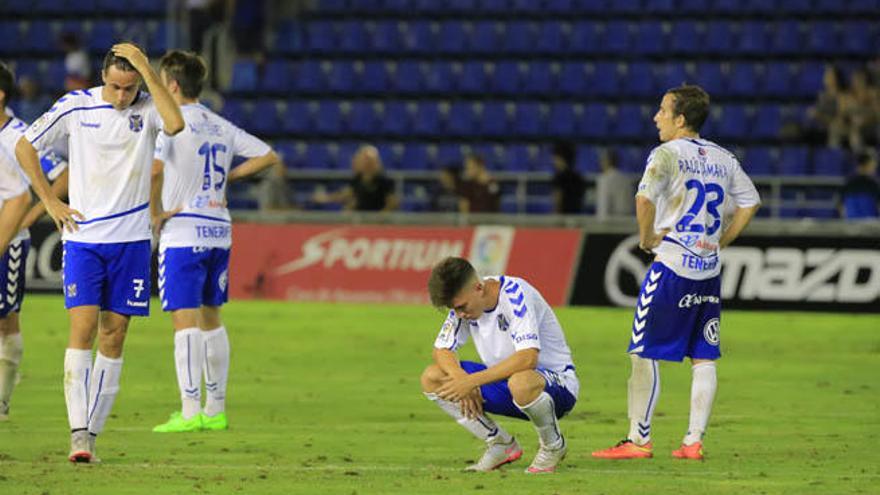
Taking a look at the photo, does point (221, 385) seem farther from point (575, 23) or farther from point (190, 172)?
point (575, 23)

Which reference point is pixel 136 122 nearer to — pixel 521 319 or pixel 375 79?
pixel 521 319

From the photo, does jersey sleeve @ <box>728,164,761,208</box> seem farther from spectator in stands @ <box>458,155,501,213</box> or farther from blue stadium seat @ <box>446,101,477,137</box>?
blue stadium seat @ <box>446,101,477,137</box>

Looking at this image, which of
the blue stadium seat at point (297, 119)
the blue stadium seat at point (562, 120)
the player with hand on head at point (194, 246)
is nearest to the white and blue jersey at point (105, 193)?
the player with hand on head at point (194, 246)

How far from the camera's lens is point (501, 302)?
907cm

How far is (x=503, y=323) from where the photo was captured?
9.09 metres

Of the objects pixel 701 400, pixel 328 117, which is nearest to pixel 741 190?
pixel 701 400

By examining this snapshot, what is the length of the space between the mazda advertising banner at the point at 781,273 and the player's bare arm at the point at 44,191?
41.2ft

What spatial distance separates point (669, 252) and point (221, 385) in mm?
3007

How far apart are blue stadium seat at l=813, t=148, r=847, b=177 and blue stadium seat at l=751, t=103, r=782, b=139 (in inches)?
54.4

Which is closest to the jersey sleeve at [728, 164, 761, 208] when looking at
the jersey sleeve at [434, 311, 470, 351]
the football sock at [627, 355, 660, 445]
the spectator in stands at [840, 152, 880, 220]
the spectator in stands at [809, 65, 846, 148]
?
the football sock at [627, 355, 660, 445]

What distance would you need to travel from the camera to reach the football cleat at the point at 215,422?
444 inches

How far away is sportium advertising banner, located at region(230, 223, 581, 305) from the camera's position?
22438 millimetres

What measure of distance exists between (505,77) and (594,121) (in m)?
1.80

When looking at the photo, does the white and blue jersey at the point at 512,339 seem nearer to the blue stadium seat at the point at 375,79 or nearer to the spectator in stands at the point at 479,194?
the spectator in stands at the point at 479,194
